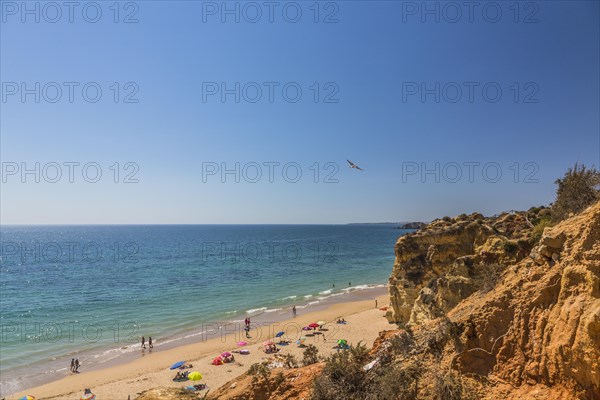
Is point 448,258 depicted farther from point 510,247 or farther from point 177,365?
point 177,365

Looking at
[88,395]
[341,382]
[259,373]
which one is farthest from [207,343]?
[341,382]

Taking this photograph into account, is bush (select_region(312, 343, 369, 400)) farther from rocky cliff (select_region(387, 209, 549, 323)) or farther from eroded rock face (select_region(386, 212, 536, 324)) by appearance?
eroded rock face (select_region(386, 212, 536, 324))

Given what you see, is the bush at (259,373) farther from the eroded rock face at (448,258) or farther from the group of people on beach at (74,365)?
the group of people on beach at (74,365)

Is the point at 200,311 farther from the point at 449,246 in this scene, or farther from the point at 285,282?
the point at 449,246

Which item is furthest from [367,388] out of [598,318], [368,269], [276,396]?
[368,269]

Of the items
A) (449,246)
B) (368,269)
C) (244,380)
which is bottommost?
(368,269)

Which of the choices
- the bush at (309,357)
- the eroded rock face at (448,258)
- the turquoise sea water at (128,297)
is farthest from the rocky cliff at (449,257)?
the turquoise sea water at (128,297)
